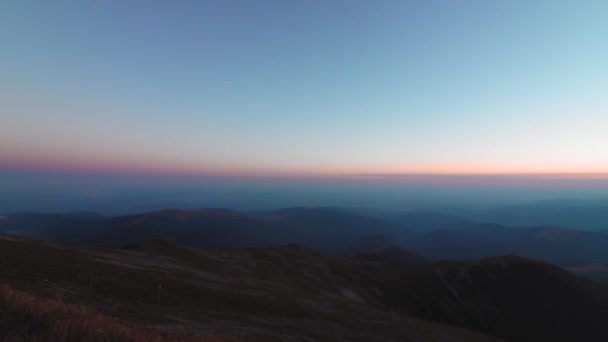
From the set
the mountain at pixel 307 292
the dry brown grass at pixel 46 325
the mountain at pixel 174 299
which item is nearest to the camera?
the dry brown grass at pixel 46 325

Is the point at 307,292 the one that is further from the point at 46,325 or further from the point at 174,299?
the point at 46,325

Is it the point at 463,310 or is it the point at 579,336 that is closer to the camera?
the point at 579,336

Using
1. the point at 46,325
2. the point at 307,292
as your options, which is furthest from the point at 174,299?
the point at 307,292

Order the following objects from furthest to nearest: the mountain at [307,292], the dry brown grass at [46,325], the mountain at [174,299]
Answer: the mountain at [307,292], the mountain at [174,299], the dry brown grass at [46,325]

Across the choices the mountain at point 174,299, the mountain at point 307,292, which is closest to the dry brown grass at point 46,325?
the mountain at point 174,299

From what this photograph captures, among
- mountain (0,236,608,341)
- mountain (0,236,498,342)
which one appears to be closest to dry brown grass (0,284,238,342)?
mountain (0,236,498,342)

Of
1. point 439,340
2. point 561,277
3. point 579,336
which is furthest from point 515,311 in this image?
point 439,340

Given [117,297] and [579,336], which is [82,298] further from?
[579,336]

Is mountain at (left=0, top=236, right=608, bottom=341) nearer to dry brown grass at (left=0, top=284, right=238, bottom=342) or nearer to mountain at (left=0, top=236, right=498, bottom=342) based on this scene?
mountain at (left=0, top=236, right=498, bottom=342)

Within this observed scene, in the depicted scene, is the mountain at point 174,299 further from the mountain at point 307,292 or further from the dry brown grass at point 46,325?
the dry brown grass at point 46,325
